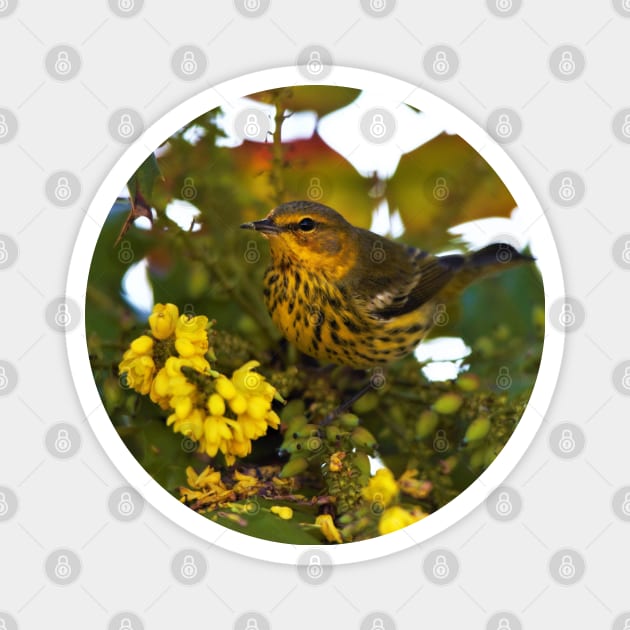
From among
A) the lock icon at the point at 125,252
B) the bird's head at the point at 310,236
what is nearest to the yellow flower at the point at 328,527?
the bird's head at the point at 310,236

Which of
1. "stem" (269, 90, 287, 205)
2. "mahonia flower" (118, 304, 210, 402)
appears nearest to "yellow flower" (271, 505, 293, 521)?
"mahonia flower" (118, 304, 210, 402)

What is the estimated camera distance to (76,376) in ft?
3.52

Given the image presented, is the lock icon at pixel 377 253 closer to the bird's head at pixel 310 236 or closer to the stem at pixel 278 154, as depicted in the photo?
the bird's head at pixel 310 236

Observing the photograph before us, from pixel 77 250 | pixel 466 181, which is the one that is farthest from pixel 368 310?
pixel 77 250

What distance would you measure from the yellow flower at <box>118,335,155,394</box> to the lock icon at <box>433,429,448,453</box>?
475mm

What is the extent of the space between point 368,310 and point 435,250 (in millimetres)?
177

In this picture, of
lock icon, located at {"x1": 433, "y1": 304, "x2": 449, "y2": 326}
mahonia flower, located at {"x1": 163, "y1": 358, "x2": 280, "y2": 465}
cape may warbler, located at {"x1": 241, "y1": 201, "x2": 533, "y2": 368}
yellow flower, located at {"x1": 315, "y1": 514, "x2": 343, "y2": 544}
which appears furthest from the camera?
lock icon, located at {"x1": 433, "y1": 304, "x2": 449, "y2": 326}

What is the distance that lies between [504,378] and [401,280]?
0.28 metres

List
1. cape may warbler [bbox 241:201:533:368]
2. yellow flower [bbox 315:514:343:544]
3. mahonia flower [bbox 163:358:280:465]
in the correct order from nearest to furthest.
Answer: mahonia flower [bbox 163:358:280:465] < yellow flower [bbox 315:514:343:544] < cape may warbler [bbox 241:201:533:368]

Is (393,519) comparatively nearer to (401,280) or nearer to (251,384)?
(251,384)

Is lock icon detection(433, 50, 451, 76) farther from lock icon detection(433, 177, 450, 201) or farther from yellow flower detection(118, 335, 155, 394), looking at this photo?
yellow flower detection(118, 335, 155, 394)

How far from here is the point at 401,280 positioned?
4.10 ft

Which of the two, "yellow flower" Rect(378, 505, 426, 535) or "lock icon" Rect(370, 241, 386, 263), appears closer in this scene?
"yellow flower" Rect(378, 505, 426, 535)

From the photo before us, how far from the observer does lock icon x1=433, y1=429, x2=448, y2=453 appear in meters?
1.08
